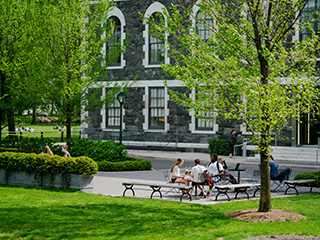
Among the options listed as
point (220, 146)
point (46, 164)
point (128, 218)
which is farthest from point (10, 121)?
point (128, 218)

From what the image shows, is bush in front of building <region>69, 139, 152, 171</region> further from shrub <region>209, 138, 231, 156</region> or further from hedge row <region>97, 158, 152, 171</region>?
shrub <region>209, 138, 231, 156</region>

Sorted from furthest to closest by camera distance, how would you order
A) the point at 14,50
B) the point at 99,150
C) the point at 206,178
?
the point at 14,50 < the point at 99,150 < the point at 206,178

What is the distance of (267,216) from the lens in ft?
40.2

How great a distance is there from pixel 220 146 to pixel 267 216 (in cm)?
1860

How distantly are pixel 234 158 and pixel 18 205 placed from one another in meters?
16.1

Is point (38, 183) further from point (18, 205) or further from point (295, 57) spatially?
point (295, 57)

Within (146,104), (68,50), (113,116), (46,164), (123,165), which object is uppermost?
(68,50)

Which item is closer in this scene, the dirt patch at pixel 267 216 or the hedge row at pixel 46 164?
the dirt patch at pixel 267 216

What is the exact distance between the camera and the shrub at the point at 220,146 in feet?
100

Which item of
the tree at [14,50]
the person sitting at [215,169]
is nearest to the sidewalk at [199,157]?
the person sitting at [215,169]

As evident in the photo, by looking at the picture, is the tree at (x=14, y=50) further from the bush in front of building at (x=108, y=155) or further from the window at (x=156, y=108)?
the window at (x=156, y=108)

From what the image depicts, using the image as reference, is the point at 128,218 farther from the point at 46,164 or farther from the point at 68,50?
the point at 68,50

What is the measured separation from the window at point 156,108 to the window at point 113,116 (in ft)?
8.03

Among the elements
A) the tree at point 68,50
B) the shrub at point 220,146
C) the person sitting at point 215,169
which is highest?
the tree at point 68,50
